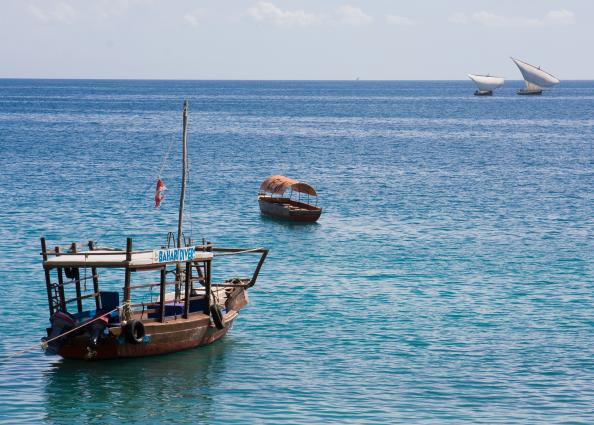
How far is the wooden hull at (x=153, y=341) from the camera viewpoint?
36656 mm

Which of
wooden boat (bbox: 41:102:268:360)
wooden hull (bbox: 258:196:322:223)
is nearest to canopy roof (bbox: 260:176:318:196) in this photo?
wooden hull (bbox: 258:196:322:223)

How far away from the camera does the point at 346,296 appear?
159ft

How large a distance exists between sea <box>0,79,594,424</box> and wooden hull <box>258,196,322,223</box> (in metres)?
1.07

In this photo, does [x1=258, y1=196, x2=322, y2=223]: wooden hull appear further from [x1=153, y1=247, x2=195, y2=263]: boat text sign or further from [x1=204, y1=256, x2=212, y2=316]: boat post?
[x1=153, y1=247, x2=195, y2=263]: boat text sign

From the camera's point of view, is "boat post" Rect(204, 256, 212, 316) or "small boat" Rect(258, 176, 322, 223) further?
"small boat" Rect(258, 176, 322, 223)

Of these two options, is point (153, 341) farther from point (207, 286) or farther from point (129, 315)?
point (207, 286)

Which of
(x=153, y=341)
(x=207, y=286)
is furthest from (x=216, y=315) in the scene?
(x=153, y=341)

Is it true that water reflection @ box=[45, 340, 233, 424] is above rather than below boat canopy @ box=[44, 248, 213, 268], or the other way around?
below

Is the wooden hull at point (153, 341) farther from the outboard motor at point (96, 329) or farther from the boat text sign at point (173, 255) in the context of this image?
the boat text sign at point (173, 255)

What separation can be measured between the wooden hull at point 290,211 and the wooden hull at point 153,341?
1235 inches

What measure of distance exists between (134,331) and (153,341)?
101 centimetres

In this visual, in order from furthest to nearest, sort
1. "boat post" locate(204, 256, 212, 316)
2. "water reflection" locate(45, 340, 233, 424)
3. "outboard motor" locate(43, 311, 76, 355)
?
"boat post" locate(204, 256, 212, 316) < "outboard motor" locate(43, 311, 76, 355) < "water reflection" locate(45, 340, 233, 424)

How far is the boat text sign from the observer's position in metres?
37.1

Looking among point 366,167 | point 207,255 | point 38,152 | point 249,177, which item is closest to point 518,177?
point 366,167
